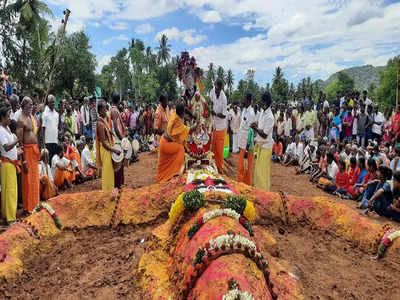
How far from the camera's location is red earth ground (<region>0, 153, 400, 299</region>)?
10.2ft

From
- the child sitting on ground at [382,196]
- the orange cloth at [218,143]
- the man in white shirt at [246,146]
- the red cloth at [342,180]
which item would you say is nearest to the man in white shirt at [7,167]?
the orange cloth at [218,143]

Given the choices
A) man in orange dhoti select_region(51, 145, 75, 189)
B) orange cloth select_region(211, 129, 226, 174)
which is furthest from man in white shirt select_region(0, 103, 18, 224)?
orange cloth select_region(211, 129, 226, 174)

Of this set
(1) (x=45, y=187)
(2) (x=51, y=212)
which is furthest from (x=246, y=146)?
(1) (x=45, y=187)

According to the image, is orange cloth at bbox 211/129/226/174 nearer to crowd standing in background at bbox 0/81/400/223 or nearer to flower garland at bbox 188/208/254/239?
crowd standing in background at bbox 0/81/400/223

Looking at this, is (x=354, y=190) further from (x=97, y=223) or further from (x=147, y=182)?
(x=97, y=223)

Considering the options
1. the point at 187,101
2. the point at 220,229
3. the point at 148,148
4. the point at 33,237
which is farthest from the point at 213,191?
the point at 148,148

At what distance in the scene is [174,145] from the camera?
19.2 ft

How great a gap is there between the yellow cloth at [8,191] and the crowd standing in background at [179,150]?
0.02 meters

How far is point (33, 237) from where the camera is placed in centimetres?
384

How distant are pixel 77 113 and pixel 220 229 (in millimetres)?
10121

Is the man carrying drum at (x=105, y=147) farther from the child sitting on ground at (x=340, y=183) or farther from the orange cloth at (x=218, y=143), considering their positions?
the child sitting on ground at (x=340, y=183)

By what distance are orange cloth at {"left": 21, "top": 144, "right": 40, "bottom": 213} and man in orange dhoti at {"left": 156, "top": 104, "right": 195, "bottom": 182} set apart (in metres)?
2.35

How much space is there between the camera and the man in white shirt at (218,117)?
724 centimetres

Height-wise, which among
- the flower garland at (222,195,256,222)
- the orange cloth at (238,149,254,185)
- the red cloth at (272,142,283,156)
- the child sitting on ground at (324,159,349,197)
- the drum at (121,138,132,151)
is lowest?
the child sitting on ground at (324,159,349,197)
